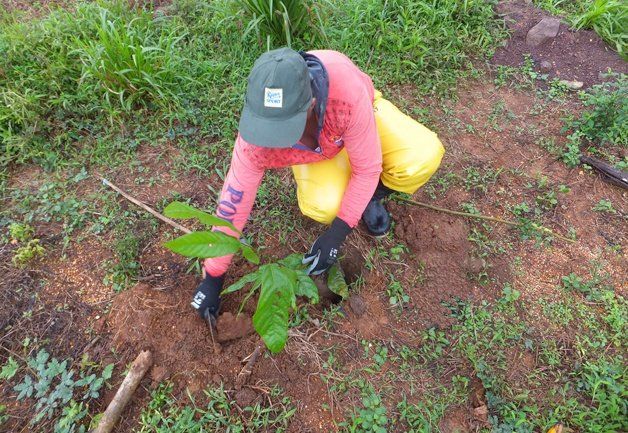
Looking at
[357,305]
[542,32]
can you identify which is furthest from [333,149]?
[542,32]

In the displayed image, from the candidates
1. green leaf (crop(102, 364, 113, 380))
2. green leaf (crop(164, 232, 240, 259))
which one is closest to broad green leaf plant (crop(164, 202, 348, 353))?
green leaf (crop(164, 232, 240, 259))

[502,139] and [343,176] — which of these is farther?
[502,139]

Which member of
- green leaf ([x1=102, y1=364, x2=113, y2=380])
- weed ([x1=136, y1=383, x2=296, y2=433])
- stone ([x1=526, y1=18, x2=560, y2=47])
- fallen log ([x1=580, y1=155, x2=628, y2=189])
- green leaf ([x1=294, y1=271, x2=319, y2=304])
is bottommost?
weed ([x1=136, y1=383, x2=296, y2=433])

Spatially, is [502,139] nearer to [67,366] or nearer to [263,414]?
[263,414]

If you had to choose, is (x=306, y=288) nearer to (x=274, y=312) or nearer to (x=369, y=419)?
(x=274, y=312)

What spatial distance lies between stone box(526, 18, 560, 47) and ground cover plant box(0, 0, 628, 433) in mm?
200

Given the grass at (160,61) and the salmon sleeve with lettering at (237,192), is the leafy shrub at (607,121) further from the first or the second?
the salmon sleeve with lettering at (237,192)

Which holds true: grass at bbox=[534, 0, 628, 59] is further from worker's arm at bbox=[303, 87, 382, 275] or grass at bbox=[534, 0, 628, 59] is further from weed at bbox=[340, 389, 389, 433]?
weed at bbox=[340, 389, 389, 433]

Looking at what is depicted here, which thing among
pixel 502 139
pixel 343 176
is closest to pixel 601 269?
pixel 502 139

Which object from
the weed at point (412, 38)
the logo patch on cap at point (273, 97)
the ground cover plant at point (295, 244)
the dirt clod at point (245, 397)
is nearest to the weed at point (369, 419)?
the ground cover plant at point (295, 244)

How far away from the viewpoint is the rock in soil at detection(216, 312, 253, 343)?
1.81 metres

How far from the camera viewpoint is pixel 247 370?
1739 millimetres

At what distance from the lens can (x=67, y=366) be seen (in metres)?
1.73

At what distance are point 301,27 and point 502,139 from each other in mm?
1497
